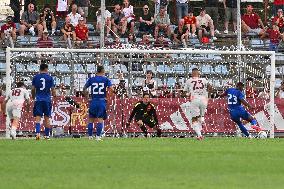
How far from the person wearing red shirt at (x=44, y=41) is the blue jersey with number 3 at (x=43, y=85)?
767 centimetres

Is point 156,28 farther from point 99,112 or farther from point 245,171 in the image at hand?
point 245,171

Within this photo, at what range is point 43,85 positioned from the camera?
3161cm

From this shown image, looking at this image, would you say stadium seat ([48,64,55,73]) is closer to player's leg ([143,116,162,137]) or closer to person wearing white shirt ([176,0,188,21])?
player's leg ([143,116,162,137])

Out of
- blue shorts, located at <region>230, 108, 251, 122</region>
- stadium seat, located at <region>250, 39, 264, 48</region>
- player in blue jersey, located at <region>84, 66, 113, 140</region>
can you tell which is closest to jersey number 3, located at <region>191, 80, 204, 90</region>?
player in blue jersey, located at <region>84, 66, 113, 140</region>

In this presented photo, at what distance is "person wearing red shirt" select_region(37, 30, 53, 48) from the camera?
3944cm

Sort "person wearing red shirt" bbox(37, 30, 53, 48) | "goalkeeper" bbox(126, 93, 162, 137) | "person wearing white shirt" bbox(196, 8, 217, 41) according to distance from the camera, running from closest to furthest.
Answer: "goalkeeper" bbox(126, 93, 162, 137) → "person wearing red shirt" bbox(37, 30, 53, 48) → "person wearing white shirt" bbox(196, 8, 217, 41)

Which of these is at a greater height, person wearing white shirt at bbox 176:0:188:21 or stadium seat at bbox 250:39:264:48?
person wearing white shirt at bbox 176:0:188:21

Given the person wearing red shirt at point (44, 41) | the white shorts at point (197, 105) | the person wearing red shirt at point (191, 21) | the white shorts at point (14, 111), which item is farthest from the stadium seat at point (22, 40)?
the white shorts at point (197, 105)

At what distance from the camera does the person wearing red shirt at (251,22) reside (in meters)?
42.5

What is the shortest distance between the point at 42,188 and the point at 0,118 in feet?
70.1

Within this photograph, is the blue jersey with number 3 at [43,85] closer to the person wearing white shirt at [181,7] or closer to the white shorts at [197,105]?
the white shorts at [197,105]

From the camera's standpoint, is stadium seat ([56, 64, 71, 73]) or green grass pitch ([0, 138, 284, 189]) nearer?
green grass pitch ([0, 138, 284, 189])

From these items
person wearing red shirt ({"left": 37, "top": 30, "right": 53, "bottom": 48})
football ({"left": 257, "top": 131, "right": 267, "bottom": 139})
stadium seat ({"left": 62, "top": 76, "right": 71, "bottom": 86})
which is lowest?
football ({"left": 257, "top": 131, "right": 267, "bottom": 139})

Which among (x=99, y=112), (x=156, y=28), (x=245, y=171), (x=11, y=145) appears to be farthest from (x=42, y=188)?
(x=156, y=28)
